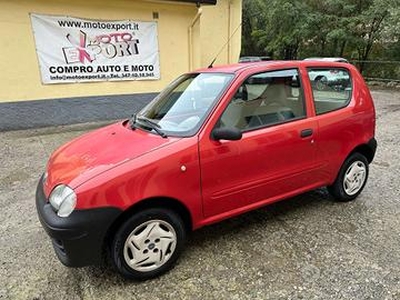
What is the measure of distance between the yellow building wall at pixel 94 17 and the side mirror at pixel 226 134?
6.57 m

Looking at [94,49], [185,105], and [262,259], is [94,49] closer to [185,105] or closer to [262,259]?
[185,105]

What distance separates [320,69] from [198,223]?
2138 millimetres

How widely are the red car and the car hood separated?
0.04 ft

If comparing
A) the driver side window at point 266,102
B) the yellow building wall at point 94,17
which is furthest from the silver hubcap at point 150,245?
the yellow building wall at point 94,17

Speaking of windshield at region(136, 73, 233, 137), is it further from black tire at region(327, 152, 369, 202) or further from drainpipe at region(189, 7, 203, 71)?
drainpipe at region(189, 7, 203, 71)

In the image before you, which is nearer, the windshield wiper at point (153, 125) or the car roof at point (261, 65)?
the windshield wiper at point (153, 125)

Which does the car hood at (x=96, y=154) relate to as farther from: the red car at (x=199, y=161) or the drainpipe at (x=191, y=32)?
the drainpipe at (x=191, y=32)

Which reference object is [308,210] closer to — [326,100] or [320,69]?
[326,100]

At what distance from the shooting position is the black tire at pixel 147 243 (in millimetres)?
2482

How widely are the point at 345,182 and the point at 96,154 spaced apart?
2.79 m

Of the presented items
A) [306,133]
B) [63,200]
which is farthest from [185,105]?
[63,200]

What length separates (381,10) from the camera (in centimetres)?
1648

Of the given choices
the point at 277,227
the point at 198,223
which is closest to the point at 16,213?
the point at 198,223

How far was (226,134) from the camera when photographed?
2.71 m
